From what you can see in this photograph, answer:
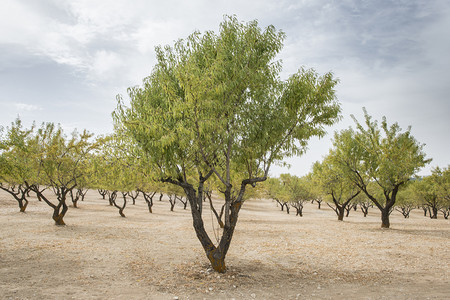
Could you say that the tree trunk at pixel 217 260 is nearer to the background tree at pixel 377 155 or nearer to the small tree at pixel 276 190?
the background tree at pixel 377 155

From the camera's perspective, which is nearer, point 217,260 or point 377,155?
point 217,260

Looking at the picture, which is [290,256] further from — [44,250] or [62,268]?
[44,250]

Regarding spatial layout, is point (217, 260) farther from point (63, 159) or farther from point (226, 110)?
point (63, 159)

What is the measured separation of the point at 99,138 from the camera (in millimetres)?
21844

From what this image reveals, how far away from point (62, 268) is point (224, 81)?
34.2 feet

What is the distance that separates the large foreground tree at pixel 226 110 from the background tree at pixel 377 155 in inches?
665

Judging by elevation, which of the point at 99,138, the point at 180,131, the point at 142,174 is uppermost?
the point at 99,138

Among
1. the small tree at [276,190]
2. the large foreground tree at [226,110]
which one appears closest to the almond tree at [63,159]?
the large foreground tree at [226,110]

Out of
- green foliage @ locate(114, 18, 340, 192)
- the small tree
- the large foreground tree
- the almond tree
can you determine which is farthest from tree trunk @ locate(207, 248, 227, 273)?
the small tree

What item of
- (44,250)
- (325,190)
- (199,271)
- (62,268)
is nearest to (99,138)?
(44,250)

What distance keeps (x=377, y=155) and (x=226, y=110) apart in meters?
21.3

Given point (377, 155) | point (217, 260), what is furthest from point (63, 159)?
point (377, 155)

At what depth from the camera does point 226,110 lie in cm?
Answer: 1049

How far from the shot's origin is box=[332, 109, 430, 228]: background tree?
25281mm
